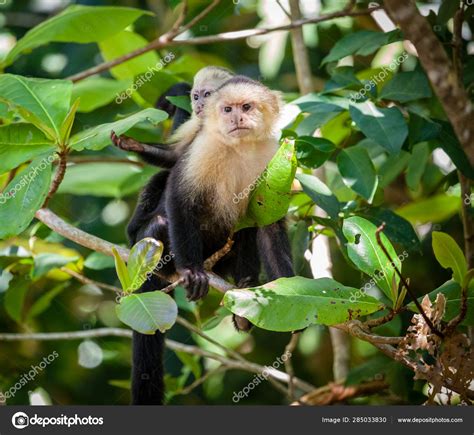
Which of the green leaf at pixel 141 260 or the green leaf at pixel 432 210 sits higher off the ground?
the green leaf at pixel 432 210

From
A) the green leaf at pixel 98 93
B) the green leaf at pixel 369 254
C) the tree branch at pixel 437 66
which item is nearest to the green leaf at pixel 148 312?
the green leaf at pixel 369 254

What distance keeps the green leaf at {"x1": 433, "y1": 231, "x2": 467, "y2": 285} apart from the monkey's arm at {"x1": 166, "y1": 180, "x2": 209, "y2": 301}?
1080 millimetres

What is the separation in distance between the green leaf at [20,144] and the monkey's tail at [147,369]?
3.01ft

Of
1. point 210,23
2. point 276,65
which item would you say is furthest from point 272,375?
point 276,65

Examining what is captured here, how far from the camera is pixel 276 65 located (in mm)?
5453

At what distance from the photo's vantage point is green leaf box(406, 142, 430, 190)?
4.06 meters

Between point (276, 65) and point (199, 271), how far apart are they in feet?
8.14

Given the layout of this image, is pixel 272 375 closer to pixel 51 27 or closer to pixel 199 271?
pixel 199 271

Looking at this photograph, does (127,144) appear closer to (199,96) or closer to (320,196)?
(199,96)

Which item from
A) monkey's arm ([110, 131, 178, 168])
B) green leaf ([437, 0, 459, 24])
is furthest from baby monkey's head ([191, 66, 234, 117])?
green leaf ([437, 0, 459, 24])

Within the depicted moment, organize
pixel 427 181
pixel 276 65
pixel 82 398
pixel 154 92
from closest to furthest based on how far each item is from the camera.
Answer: pixel 154 92
pixel 427 181
pixel 82 398
pixel 276 65

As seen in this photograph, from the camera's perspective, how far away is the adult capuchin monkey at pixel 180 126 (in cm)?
367

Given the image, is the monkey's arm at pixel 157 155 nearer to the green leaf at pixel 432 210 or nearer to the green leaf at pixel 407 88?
the green leaf at pixel 407 88

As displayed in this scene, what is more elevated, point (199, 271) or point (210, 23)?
point (210, 23)
